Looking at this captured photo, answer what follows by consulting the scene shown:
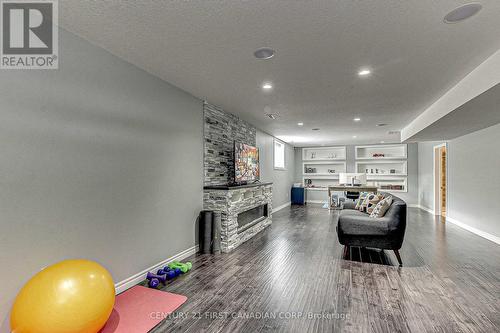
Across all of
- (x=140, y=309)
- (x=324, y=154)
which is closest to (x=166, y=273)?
(x=140, y=309)

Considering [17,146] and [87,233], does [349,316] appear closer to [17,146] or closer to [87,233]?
[87,233]

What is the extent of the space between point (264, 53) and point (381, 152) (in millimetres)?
8862

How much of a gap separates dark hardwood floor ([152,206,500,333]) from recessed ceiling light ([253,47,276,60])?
249cm

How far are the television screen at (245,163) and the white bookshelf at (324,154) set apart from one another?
5.53m

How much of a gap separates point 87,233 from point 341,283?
108 inches

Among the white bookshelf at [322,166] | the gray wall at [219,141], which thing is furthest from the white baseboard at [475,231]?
the gray wall at [219,141]

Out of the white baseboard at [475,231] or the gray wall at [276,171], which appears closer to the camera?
the white baseboard at [475,231]

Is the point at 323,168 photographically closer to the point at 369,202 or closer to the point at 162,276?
the point at 369,202

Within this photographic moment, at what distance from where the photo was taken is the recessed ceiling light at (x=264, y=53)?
231cm

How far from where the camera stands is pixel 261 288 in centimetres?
260

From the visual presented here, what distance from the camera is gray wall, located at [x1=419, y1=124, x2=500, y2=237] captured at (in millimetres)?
4305

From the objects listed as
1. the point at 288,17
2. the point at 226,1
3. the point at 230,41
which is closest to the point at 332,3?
the point at 288,17

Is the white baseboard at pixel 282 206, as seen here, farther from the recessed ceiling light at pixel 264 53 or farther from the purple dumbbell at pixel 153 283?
the recessed ceiling light at pixel 264 53

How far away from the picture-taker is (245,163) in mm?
4824
